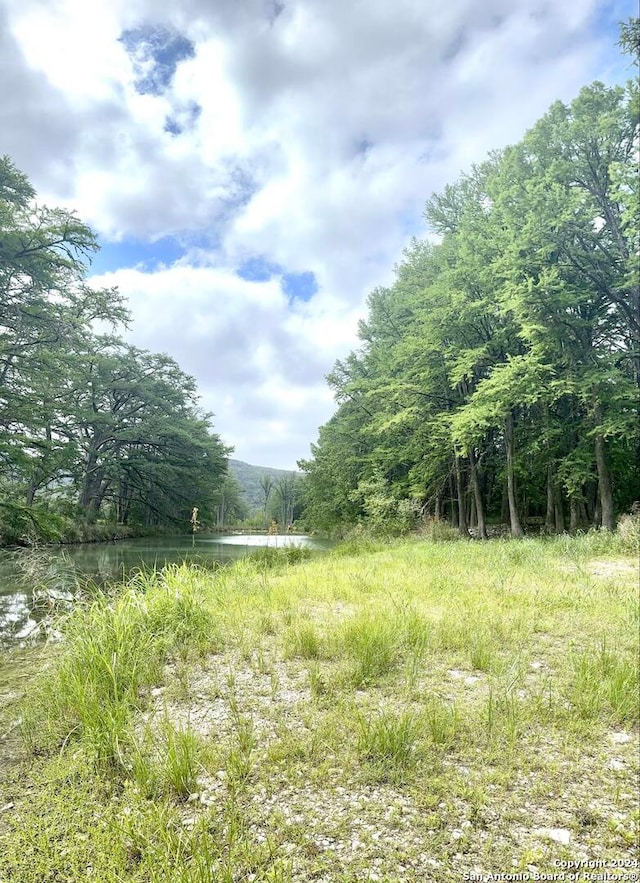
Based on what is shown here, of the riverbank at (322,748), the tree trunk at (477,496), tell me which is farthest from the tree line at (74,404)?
A: the tree trunk at (477,496)

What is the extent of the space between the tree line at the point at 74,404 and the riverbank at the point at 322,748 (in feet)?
40.5

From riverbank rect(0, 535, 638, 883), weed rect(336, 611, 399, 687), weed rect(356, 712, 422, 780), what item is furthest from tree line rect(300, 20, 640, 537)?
weed rect(356, 712, 422, 780)

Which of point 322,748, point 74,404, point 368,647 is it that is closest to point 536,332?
point 368,647

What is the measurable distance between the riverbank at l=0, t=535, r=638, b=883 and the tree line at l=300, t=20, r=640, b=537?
34.0 ft

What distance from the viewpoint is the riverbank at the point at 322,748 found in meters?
1.93

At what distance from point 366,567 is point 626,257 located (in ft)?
37.7

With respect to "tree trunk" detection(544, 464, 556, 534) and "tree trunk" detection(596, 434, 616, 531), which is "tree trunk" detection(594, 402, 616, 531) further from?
"tree trunk" detection(544, 464, 556, 534)

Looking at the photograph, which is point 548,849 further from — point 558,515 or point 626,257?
point 558,515

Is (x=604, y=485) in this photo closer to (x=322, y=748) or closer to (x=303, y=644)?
(x=303, y=644)

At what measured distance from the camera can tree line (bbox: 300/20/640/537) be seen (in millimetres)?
12938

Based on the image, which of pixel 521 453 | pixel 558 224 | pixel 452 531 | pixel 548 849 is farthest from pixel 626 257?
pixel 548 849

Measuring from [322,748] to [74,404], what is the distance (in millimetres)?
27899

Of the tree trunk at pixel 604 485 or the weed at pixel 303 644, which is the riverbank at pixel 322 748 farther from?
the tree trunk at pixel 604 485

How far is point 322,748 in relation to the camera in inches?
104
